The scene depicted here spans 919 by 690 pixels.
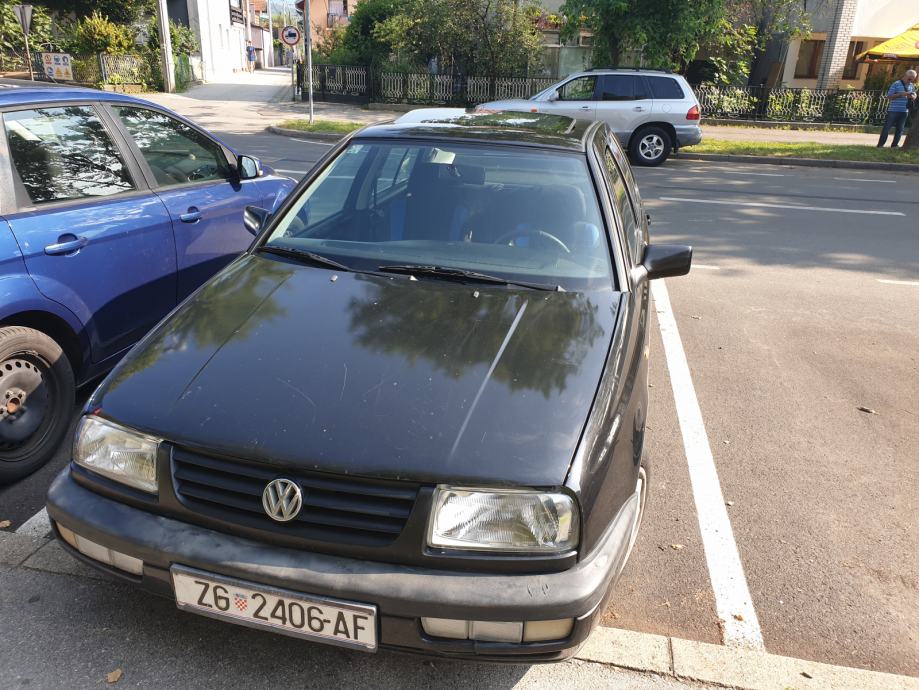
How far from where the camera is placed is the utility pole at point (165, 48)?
2633 centimetres

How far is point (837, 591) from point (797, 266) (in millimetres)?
5530

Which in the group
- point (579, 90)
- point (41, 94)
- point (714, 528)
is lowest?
point (714, 528)

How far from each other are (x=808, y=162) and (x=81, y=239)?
630 inches

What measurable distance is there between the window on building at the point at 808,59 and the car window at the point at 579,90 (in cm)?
1892

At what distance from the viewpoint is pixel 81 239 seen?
357 centimetres

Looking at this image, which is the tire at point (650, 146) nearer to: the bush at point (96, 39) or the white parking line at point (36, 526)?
the white parking line at point (36, 526)

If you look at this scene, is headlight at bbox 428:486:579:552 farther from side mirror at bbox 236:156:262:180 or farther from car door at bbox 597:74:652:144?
car door at bbox 597:74:652:144

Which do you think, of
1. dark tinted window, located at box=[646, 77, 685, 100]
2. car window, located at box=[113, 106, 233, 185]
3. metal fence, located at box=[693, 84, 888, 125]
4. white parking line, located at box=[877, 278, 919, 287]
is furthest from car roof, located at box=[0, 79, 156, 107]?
metal fence, located at box=[693, 84, 888, 125]

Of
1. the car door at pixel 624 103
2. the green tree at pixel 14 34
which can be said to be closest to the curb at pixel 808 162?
the car door at pixel 624 103

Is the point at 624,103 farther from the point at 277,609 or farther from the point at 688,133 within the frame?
the point at 277,609

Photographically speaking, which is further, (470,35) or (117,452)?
(470,35)

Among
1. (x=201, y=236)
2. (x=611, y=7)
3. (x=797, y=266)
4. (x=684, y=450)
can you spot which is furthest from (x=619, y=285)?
(x=611, y=7)

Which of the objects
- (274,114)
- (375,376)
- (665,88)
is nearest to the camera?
(375,376)

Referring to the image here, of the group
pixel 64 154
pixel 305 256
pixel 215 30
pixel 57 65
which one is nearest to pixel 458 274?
pixel 305 256
